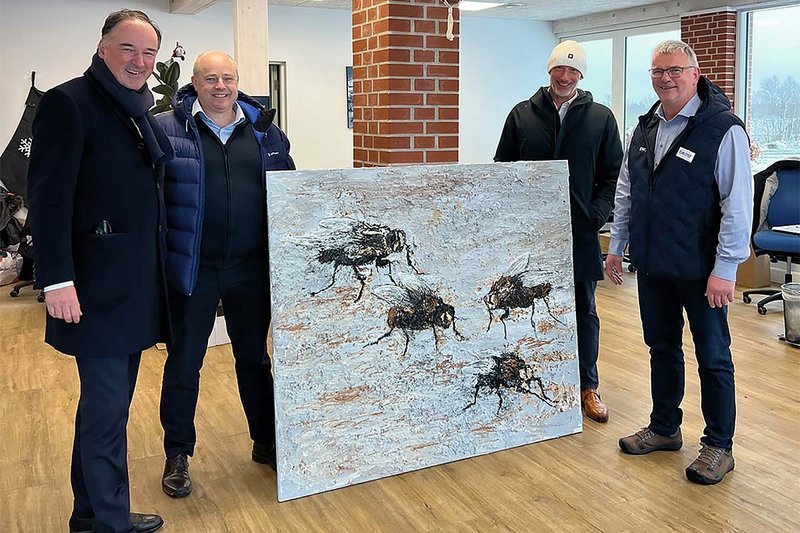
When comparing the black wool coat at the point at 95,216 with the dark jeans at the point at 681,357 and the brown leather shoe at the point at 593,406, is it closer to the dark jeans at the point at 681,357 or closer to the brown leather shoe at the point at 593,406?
the dark jeans at the point at 681,357

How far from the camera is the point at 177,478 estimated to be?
108 inches

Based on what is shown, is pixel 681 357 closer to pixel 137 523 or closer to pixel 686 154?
pixel 686 154

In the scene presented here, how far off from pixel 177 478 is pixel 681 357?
199 centimetres

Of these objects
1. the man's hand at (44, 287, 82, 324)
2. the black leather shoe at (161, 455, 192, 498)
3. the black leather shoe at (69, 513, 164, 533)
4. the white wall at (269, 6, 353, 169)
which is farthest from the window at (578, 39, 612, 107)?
the man's hand at (44, 287, 82, 324)

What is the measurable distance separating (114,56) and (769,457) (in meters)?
2.78

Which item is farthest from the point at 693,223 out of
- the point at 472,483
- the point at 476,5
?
the point at 476,5

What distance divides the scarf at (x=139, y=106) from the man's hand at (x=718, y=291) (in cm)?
187

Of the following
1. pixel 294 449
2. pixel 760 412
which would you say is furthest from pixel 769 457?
pixel 294 449

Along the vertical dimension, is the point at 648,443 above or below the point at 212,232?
below

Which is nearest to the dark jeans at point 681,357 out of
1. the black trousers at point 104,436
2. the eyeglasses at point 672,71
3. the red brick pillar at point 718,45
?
the eyeglasses at point 672,71

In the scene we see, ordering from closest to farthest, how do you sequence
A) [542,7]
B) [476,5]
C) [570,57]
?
[570,57] → [476,5] → [542,7]

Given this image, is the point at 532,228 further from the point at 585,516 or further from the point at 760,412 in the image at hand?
the point at 760,412

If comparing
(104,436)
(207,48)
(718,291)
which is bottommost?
(104,436)

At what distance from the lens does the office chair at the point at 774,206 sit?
553 cm
